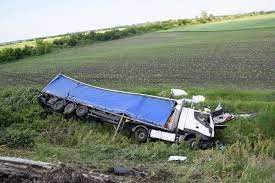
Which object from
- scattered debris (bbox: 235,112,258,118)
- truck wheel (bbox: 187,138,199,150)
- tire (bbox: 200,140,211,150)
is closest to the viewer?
truck wheel (bbox: 187,138,199,150)

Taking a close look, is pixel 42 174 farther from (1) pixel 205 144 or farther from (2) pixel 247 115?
(2) pixel 247 115

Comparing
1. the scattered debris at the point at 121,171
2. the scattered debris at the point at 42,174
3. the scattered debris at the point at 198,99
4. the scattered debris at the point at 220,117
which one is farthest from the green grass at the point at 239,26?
the scattered debris at the point at 42,174

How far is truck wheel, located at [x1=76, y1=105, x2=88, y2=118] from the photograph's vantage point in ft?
59.2

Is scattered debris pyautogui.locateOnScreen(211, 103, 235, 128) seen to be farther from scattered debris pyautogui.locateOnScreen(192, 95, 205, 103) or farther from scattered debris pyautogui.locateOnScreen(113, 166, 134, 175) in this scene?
scattered debris pyautogui.locateOnScreen(113, 166, 134, 175)

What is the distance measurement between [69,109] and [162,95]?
4669 mm

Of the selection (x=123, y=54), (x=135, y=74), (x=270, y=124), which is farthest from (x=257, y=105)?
(x=123, y=54)

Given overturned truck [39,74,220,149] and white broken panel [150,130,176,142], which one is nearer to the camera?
white broken panel [150,130,176,142]

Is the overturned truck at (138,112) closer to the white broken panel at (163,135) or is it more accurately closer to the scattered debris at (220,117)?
the white broken panel at (163,135)

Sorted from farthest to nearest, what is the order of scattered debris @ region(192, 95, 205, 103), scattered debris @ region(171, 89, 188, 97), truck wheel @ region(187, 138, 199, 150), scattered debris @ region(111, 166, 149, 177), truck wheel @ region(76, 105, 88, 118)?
1. scattered debris @ region(171, 89, 188, 97)
2. scattered debris @ region(192, 95, 205, 103)
3. truck wheel @ region(76, 105, 88, 118)
4. truck wheel @ region(187, 138, 199, 150)
5. scattered debris @ region(111, 166, 149, 177)

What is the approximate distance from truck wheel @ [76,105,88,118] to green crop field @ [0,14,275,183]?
300 mm

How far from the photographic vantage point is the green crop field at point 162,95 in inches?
373

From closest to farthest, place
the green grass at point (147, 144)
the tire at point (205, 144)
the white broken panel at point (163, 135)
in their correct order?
the green grass at point (147, 144) < the tire at point (205, 144) < the white broken panel at point (163, 135)

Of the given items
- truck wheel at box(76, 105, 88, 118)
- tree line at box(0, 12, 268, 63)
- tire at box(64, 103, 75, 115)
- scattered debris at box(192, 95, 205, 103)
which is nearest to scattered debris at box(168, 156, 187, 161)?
truck wheel at box(76, 105, 88, 118)

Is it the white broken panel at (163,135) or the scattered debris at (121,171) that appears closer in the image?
the scattered debris at (121,171)
